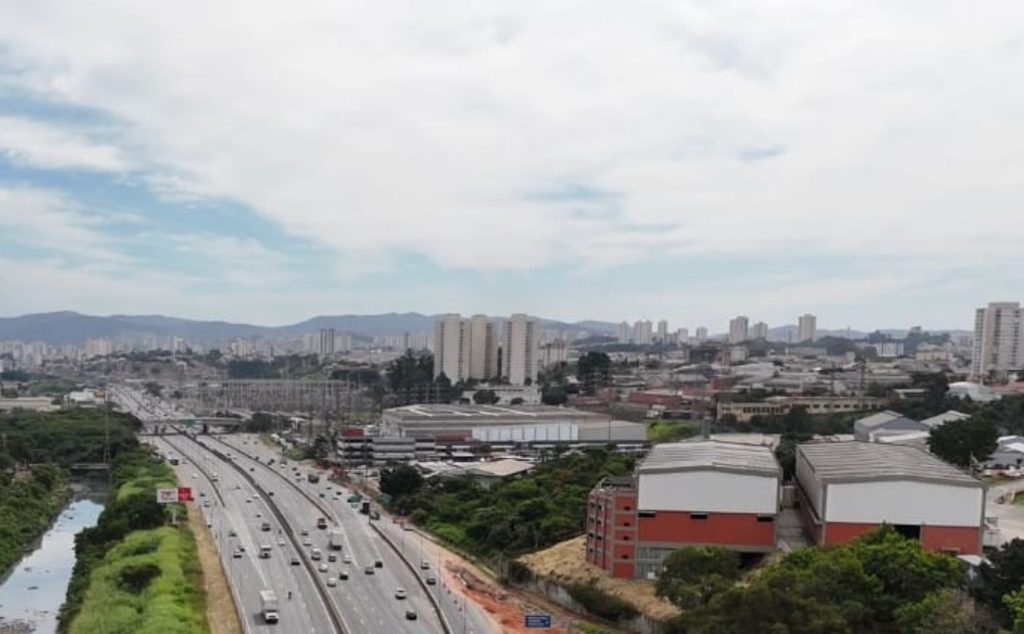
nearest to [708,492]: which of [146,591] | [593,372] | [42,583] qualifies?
[146,591]

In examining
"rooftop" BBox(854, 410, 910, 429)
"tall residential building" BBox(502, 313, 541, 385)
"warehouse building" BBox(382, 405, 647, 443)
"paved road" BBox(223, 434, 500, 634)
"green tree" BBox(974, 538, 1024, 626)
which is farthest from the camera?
"tall residential building" BBox(502, 313, 541, 385)

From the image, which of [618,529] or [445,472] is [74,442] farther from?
[618,529]

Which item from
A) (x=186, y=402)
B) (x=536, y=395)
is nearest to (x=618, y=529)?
(x=536, y=395)

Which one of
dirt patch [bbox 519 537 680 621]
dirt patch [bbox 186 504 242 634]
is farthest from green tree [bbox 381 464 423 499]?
dirt patch [bbox 519 537 680 621]

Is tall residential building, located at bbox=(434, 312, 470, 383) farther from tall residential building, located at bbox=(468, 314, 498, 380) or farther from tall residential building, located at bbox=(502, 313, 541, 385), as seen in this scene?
tall residential building, located at bbox=(502, 313, 541, 385)

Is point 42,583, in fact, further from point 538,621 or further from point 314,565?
point 538,621

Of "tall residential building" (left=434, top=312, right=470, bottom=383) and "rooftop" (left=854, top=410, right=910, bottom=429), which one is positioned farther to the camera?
"tall residential building" (left=434, top=312, right=470, bottom=383)
